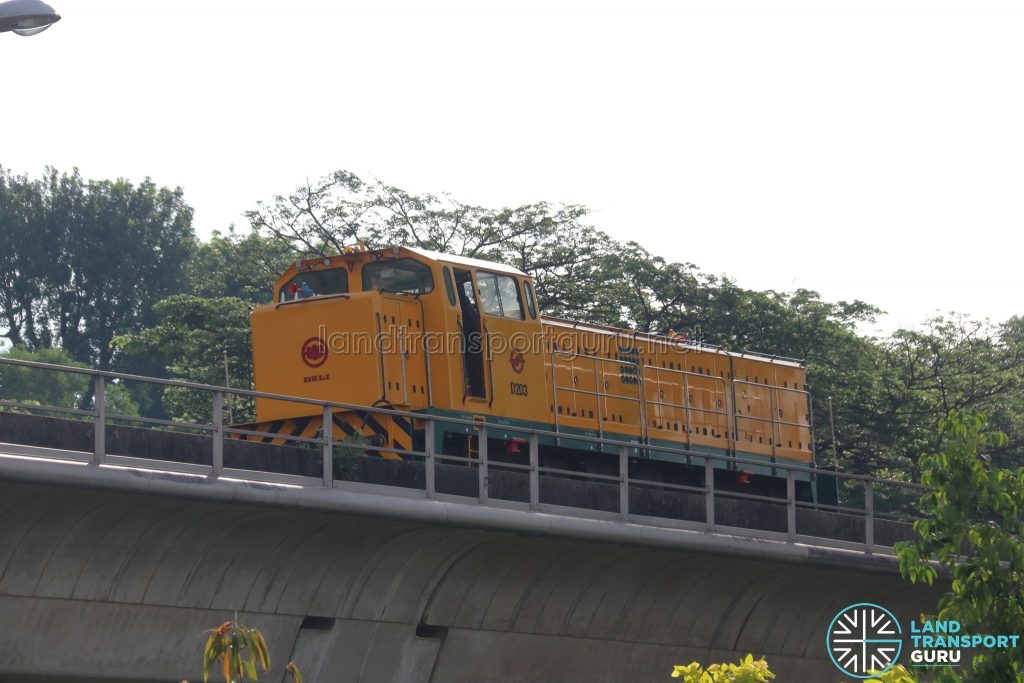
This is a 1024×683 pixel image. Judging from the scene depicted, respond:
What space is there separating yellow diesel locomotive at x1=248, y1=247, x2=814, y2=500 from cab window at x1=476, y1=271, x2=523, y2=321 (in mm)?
21

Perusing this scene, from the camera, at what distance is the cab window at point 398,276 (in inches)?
726

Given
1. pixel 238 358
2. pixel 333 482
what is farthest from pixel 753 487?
pixel 238 358

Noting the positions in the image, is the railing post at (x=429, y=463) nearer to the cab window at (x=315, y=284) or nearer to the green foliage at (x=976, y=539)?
the cab window at (x=315, y=284)

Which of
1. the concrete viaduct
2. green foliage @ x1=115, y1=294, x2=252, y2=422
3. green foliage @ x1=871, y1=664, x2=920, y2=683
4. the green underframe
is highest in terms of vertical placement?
green foliage @ x1=115, y1=294, x2=252, y2=422

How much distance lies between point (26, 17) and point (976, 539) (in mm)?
9039

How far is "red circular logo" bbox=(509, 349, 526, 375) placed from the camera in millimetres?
18922

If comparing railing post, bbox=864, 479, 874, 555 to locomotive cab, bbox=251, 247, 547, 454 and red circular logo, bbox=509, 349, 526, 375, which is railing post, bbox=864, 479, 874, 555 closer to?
locomotive cab, bbox=251, 247, 547, 454

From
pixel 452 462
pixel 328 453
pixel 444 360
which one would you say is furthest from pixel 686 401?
pixel 328 453

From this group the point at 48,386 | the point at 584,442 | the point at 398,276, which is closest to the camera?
the point at 398,276

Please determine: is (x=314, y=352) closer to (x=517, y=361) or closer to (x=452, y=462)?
(x=452, y=462)

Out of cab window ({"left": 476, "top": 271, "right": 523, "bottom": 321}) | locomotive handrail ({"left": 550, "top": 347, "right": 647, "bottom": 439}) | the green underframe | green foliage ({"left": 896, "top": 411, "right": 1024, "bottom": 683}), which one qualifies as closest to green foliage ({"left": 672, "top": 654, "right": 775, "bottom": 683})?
green foliage ({"left": 896, "top": 411, "right": 1024, "bottom": 683})

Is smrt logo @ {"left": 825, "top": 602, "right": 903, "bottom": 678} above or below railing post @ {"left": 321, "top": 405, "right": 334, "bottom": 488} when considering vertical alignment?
below

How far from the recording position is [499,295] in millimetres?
19156

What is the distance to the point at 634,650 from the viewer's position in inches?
685
